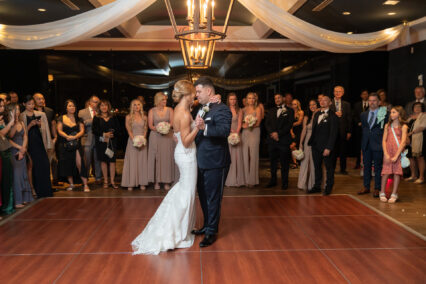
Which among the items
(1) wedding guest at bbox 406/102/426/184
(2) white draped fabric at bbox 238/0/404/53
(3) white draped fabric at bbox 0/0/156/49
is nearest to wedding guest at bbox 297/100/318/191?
(2) white draped fabric at bbox 238/0/404/53

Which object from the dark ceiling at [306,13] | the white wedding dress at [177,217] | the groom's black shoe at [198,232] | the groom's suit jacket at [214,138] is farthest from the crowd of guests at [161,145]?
the groom's suit jacket at [214,138]

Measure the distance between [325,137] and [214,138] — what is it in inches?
119

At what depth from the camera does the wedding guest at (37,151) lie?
6340mm

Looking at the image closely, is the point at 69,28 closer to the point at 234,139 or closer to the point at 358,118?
the point at 234,139

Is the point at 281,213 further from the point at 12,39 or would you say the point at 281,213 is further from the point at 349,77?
the point at 349,77

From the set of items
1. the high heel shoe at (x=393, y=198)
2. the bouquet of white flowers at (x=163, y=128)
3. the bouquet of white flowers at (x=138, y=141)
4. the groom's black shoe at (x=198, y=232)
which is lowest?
the groom's black shoe at (x=198, y=232)

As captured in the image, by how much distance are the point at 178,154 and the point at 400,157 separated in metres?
3.74

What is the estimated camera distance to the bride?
408cm

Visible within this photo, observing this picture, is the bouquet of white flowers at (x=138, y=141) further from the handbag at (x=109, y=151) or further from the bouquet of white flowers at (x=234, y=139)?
the bouquet of white flowers at (x=234, y=139)

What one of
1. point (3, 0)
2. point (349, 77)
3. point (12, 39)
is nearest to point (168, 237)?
point (12, 39)

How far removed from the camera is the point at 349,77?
11.2 metres

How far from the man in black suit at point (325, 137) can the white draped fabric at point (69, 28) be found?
3.43 meters

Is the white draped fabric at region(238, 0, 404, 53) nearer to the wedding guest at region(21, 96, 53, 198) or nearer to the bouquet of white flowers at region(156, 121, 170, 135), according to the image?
the bouquet of white flowers at region(156, 121, 170, 135)

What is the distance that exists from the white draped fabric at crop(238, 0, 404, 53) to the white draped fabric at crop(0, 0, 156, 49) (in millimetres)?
1389
